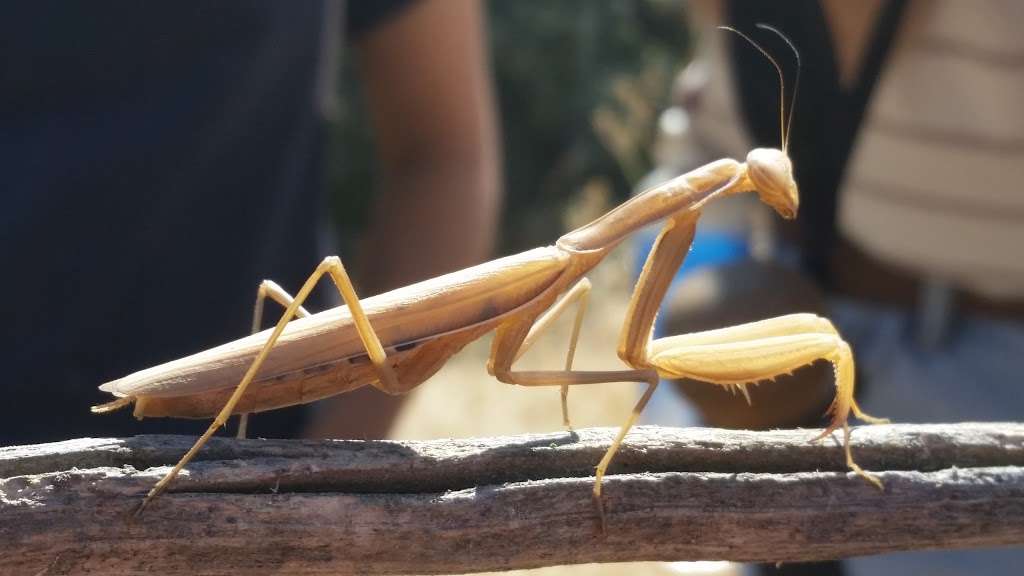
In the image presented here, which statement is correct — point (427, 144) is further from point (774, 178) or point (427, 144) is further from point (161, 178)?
point (774, 178)

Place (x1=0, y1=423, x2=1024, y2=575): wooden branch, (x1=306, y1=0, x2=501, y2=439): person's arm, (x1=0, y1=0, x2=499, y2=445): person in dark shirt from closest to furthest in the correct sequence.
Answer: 1. (x1=0, y1=423, x2=1024, y2=575): wooden branch
2. (x1=0, y1=0, x2=499, y2=445): person in dark shirt
3. (x1=306, y1=0, x2=501, y2=439): person's arm

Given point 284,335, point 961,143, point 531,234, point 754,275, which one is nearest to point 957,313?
point 961,143

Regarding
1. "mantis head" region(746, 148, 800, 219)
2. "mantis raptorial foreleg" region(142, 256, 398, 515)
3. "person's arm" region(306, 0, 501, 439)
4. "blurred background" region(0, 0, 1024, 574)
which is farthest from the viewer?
"person's arm" region(306, 0, 501, 439)

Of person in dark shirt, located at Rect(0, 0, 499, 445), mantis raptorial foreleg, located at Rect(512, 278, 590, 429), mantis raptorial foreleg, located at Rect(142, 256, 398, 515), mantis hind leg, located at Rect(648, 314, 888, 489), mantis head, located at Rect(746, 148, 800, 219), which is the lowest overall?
mantis hind leg, located at Rect(648, 314, 888, 489)

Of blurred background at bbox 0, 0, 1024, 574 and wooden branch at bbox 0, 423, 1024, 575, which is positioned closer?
wooden branch at bbox 0, 423, 1024, 575

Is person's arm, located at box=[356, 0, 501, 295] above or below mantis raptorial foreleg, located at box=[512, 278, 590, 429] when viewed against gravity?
above

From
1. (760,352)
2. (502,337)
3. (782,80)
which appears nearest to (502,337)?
(502,337)

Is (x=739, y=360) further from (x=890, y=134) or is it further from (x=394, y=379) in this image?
(x=890, y=134)

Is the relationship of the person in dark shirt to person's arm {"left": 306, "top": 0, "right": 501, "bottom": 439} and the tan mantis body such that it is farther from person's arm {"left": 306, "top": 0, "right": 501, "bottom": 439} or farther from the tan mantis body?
the tan mantis body

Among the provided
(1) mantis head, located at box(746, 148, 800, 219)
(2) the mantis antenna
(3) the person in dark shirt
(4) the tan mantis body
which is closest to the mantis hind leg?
(4) the tan mantis body
